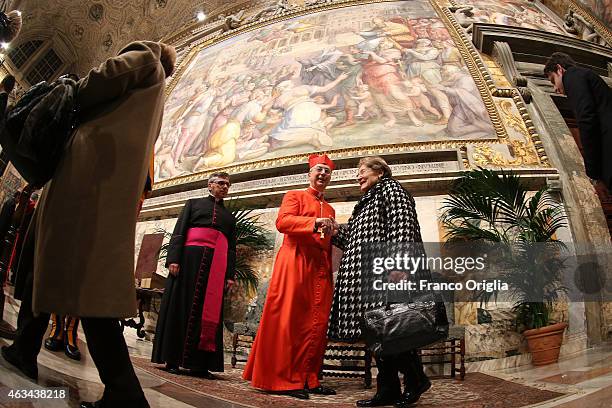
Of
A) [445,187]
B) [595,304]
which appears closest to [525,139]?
[445,187]

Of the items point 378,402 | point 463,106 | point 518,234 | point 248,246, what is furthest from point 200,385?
point 463,106

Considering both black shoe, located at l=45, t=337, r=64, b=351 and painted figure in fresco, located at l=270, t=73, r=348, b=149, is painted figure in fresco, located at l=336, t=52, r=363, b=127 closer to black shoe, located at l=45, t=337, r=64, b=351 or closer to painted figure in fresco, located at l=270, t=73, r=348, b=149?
painted figure in fresco, located at l=270, t=73, r=348, b=149

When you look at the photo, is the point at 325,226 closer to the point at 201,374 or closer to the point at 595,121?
the point at 201,374

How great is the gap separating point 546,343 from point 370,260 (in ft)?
6.19

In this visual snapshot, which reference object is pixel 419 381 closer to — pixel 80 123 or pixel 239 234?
pixel 80 123

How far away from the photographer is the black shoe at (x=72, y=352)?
192 centimetres

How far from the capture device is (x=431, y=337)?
1.71 meters

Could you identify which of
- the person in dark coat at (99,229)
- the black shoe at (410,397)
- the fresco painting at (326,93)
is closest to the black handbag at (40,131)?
the person in dark coat at (99,229)

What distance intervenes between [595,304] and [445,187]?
1866mm

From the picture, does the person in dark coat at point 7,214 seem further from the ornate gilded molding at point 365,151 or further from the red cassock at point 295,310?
the ornate gilded molding at point 365,151

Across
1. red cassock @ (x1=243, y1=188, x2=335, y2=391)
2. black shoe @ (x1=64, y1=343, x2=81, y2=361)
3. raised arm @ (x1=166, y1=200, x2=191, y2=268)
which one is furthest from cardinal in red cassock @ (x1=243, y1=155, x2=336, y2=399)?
black shoe @ (x1=64, y1=343, x2=81, y2=361)

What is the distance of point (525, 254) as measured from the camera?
3035mm

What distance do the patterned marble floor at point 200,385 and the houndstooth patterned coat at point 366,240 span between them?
51 centimetres

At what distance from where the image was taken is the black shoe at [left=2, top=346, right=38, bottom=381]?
52.6 inches
